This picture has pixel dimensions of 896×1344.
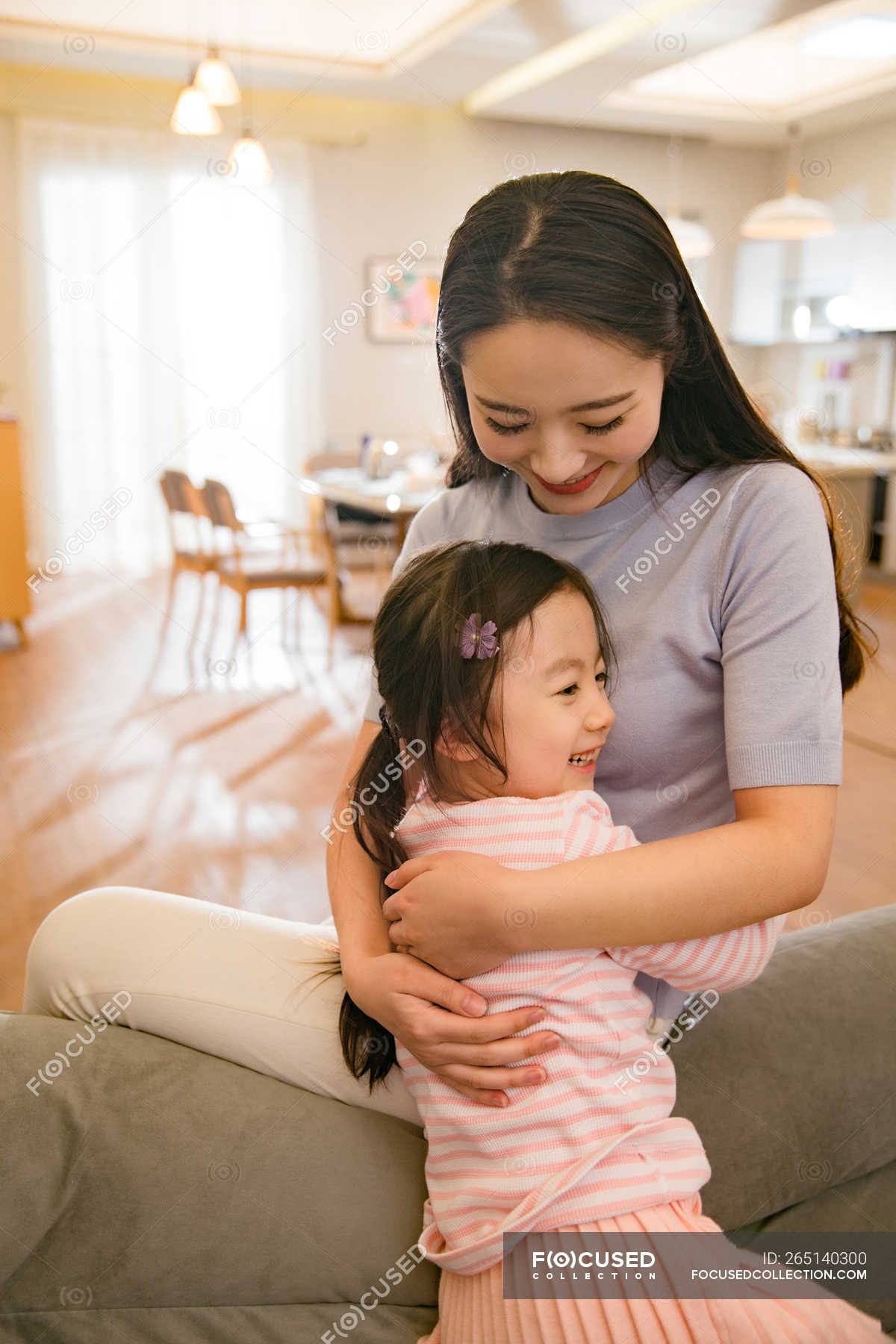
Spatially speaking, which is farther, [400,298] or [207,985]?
[400,298]

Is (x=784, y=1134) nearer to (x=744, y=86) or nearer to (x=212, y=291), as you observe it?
(x=212, y=291)

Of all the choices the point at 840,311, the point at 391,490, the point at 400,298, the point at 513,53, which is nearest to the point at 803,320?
the point at 840,311

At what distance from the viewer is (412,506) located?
446 centimetres

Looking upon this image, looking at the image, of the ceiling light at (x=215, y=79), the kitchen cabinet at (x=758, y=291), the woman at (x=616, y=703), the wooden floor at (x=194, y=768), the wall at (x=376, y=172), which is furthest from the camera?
the kitchen cabinet at (x=758, y=291)

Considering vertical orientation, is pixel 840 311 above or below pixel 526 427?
above

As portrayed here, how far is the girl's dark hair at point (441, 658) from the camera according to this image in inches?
39.3

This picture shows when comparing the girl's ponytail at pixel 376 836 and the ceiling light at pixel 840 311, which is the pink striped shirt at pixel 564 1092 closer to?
the girl's ponytail at pixel 376 836

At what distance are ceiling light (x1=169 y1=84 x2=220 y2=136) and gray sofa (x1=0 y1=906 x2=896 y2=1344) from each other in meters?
4.03

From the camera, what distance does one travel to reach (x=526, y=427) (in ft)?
3.43

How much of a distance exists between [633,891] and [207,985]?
0.47m

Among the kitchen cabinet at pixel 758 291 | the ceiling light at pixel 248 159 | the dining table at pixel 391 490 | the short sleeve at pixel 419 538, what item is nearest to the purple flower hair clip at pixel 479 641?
the short sleeve at pixel 419 538

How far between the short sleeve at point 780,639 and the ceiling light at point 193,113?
3925 millimetres

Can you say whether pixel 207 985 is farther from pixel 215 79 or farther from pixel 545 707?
pixel 215 79

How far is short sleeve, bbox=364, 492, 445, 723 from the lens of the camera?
124cm
